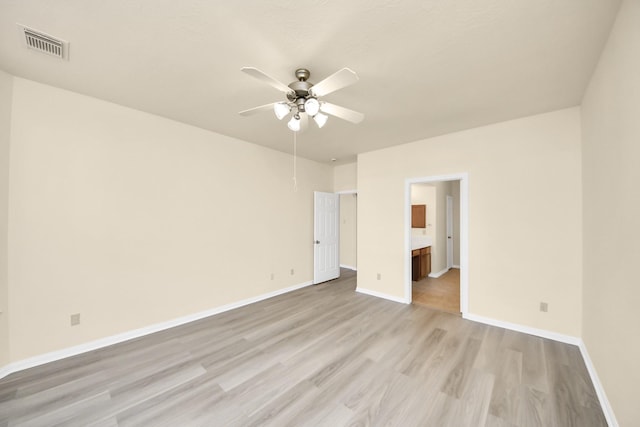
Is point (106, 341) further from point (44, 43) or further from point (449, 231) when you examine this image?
point (449, 231)

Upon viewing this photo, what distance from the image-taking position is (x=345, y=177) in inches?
220

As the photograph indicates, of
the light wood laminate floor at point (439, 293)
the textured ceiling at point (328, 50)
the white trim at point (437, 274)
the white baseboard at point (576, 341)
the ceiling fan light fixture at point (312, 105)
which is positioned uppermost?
the textured ceiling at point (328, 50)

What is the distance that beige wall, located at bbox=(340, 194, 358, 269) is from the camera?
6.70 meters

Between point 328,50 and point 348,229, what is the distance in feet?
17.6

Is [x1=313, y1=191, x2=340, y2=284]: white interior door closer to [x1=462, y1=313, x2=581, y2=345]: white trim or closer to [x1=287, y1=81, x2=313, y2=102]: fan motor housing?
[x1=462, y1=313, x2=581, y2=345]: white trim

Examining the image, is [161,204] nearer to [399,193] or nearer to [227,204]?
[227,204]

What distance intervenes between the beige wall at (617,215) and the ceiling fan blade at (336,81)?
1517 millimetres

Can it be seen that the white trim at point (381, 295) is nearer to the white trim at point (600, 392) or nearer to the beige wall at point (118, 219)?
the beige wall at point (118, 219)

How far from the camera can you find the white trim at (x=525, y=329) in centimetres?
270

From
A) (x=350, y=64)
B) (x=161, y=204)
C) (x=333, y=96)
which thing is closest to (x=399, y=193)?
(x=333, y=96)

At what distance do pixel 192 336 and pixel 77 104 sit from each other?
2.90m

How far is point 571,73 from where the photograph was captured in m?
2.07

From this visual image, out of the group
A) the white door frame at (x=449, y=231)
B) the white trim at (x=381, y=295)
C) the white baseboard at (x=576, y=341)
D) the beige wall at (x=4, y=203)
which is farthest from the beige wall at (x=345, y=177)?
the beige wall at (x=4, y=203)


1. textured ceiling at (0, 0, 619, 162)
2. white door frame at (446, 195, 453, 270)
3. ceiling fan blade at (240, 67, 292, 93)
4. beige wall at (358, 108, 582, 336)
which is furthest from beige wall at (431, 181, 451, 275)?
ceiling fan blade at (240, 67, 292, 93)
